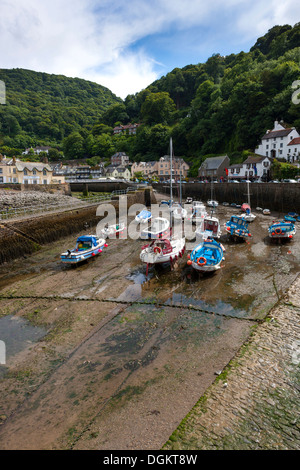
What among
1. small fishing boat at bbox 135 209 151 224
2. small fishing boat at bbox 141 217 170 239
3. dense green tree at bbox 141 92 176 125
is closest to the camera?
small fishing boat at bbox 141 217 170 239

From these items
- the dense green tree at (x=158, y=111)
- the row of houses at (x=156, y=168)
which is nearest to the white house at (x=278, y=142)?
the row of houses at (x=156, y=168)

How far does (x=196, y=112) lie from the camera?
79.4m

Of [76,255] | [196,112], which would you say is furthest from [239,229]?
[196,112]

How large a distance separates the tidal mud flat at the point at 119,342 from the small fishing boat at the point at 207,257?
0.68 metres

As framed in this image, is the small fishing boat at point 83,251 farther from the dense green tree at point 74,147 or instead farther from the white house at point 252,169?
the dense green tree at point 74,147

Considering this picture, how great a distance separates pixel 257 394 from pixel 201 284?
7.54 metres

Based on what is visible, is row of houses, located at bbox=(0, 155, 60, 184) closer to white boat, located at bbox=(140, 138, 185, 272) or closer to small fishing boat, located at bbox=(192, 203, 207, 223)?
small fishing boat, located at bbox=(192, 203, 207, 223)

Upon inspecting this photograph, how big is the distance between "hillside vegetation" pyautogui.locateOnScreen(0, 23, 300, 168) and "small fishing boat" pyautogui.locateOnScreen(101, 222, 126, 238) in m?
44.2

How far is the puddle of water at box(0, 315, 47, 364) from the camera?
8859 mm

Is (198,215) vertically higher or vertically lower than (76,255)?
higher

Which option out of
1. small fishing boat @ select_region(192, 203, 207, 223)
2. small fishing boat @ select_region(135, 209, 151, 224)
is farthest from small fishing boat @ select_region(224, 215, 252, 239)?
small fishing boat @ select_region(135, 209, 151, 224)

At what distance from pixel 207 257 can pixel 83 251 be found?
26.5 feet

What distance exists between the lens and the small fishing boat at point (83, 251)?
1598cm

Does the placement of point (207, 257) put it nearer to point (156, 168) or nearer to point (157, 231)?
point (157, 231)
